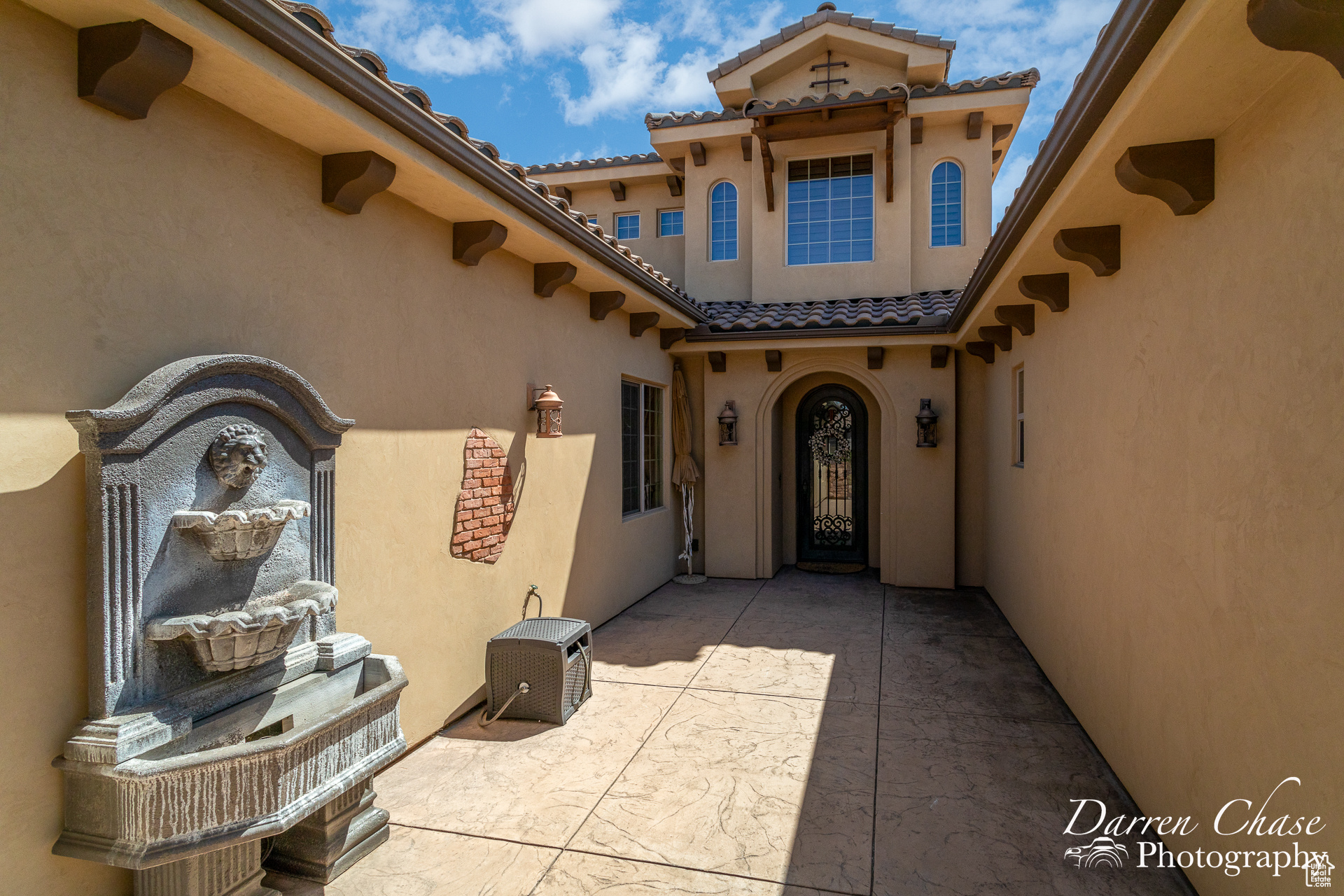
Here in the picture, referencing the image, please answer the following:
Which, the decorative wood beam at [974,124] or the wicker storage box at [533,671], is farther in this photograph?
the decorative wood beam at [974,124]

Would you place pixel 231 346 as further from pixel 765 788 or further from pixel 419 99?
pixel 765 788

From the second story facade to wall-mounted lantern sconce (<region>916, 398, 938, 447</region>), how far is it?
221cm

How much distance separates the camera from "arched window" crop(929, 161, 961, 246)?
1040 centimetres

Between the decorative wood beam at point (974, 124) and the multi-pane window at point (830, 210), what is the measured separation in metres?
1.42

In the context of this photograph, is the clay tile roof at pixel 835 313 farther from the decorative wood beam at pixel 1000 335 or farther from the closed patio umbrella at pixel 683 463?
the closed patio umbrella at pixel 683 463

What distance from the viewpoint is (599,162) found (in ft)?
39.7

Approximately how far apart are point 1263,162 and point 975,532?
711cm

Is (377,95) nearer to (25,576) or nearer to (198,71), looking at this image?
(198,71)

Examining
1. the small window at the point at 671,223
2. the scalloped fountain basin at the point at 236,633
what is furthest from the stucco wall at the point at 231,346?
the small window at the point at 671,223

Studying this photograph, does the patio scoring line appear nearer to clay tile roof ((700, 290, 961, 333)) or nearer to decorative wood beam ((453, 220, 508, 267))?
decorative wood beam ((453, 220, 508, 267))

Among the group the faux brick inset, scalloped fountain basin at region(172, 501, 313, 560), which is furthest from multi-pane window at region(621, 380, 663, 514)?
scalloped fountain basin at region(172, 501, 313, 560)

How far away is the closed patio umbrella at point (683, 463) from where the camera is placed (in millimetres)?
9617

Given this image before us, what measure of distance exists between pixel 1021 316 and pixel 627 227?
25.7 ft

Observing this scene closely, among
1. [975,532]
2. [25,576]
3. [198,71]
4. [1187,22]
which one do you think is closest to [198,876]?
[25,576]
